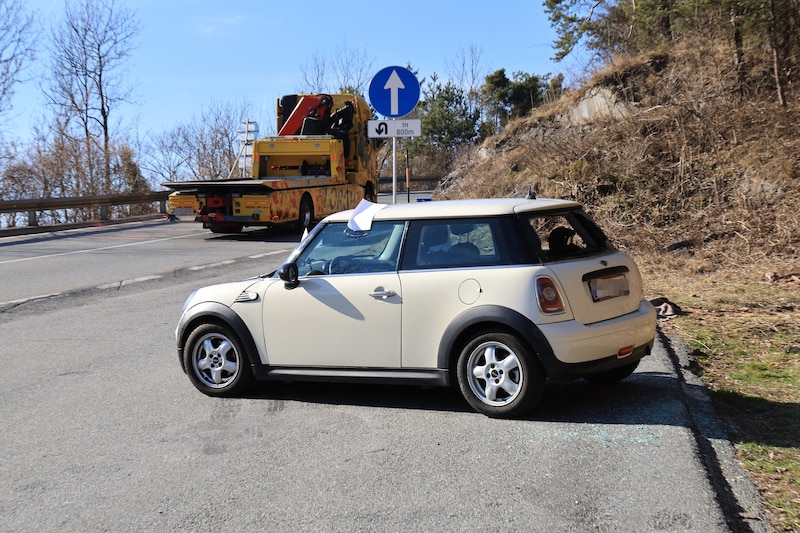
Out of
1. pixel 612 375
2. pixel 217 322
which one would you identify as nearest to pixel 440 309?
pixel 612 375

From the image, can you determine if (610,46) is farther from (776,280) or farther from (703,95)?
(776,280)

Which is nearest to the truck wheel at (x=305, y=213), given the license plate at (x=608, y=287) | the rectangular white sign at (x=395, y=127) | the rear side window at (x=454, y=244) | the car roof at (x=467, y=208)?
the rectangular white sign at (x=395, y=127)

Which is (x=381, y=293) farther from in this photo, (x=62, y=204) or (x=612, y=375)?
(x=62, y=204)

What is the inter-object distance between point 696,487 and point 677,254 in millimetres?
7738

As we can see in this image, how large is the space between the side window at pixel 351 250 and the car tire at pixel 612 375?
1734mm

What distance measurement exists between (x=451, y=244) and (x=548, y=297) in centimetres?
82

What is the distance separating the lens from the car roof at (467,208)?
5371 mm

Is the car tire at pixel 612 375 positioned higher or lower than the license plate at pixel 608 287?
lower

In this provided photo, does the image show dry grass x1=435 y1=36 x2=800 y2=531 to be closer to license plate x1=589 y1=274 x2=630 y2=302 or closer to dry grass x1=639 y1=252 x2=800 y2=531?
dry grass x1=639 y1=252 x2=800 y2=531

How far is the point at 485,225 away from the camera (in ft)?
17.6

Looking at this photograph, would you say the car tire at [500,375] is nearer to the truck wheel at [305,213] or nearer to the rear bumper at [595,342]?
the rear bumper at [595,342]

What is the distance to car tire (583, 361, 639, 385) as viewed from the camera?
18.9 feet

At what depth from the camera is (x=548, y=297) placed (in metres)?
5.00

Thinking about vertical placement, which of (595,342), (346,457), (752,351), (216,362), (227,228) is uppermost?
(227,228)
